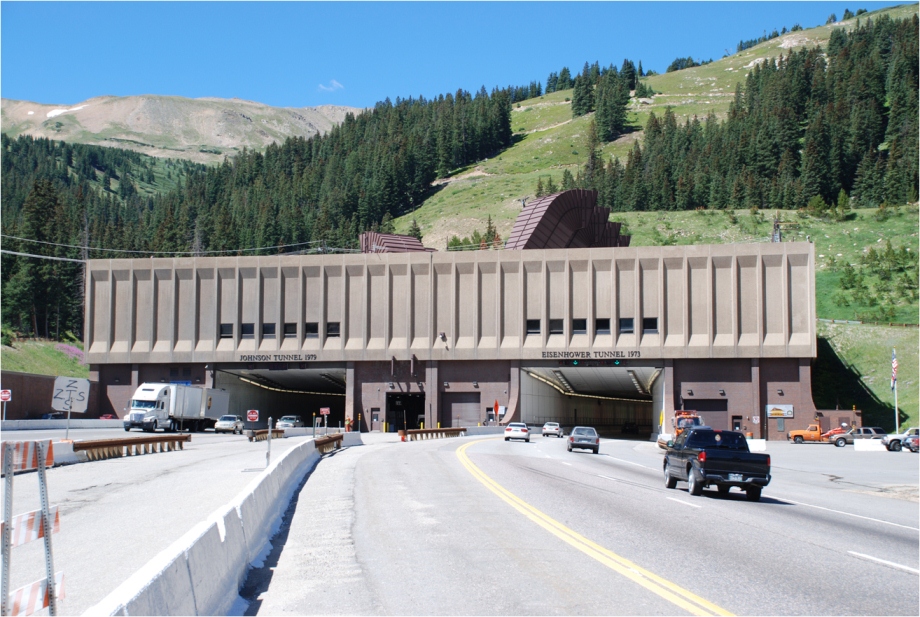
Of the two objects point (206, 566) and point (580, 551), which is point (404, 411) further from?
point (206, 566)

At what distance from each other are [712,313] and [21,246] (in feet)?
296

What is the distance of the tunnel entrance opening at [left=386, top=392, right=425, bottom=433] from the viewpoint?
2911 inches

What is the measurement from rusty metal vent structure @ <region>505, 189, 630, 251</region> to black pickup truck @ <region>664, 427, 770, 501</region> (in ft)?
168

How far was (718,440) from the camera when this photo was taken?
72.8 ft

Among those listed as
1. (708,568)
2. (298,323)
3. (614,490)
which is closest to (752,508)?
(614,490)

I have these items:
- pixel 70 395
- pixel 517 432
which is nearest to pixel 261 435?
pixel 517 432

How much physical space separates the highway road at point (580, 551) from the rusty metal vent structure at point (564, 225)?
5089 cm

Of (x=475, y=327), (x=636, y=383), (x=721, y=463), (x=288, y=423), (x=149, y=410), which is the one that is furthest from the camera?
(x=636, y=383)

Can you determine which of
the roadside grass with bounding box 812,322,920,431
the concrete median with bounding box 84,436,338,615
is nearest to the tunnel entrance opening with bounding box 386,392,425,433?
the roadside grass with bounding box 812,322,920,431

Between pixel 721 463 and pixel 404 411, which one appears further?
pixel 404 411

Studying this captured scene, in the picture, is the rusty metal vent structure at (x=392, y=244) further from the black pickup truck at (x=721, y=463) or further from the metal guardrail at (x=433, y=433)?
the black pickup truck at (x=721, y=463)

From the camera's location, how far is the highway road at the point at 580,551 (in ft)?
31.2

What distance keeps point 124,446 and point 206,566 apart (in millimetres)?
31487

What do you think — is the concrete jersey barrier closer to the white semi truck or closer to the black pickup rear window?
the black pickup rear window
